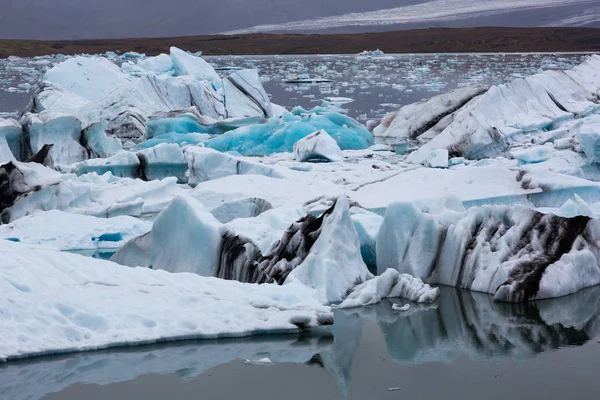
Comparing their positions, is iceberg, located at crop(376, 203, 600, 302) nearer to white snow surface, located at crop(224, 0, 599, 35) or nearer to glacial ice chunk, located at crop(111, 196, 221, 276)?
glacial ice chunk, located at crop(111, 196, 221, 276)

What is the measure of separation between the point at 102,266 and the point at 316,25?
8963 cm

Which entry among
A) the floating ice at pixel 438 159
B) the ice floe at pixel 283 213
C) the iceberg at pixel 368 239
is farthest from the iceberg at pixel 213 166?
the iceberg at pixel 368 239

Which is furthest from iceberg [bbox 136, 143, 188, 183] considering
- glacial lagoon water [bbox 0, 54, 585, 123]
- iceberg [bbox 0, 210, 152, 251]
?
glacial lagoon water [bbox 0, 54, 585, 123]

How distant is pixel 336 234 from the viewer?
5.43m

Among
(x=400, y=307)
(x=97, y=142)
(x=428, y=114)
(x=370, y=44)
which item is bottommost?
(x=370, y=44)

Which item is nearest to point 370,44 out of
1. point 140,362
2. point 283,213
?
point 283,213

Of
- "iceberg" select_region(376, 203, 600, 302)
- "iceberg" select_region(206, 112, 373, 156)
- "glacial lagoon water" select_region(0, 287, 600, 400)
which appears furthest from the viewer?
"iceberg" select_region(206, 112, 373, 156)

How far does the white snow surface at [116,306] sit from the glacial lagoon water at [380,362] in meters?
0.08

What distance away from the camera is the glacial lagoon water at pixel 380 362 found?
396cm

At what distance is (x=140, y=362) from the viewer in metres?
4.25

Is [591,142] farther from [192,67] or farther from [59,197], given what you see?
[192,67]

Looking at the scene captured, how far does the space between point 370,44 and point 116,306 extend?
174 feet

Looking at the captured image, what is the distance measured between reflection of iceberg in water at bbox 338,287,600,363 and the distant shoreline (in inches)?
1697

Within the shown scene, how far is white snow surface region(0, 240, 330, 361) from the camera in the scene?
14.0 ft
